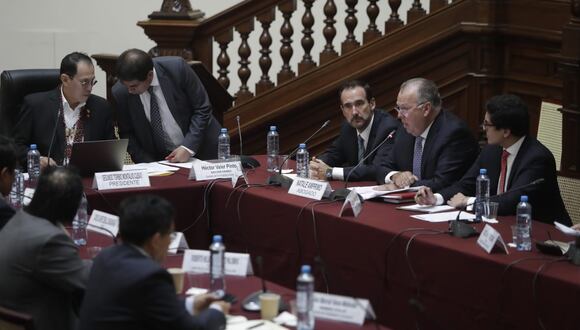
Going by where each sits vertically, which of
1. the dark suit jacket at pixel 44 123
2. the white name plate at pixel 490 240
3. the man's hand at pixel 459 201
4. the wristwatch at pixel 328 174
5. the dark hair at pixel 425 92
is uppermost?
the dark hair at pixel 425 92

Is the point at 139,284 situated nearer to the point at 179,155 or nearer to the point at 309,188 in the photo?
the point at 309,188

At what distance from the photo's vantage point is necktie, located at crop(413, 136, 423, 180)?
5.48 m

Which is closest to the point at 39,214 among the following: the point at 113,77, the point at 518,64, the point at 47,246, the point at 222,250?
the point at 47,246

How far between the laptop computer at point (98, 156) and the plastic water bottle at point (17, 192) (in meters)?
0.30

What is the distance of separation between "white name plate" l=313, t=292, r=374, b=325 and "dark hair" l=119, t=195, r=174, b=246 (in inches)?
20.0

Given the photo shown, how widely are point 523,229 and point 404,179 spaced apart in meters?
1.10

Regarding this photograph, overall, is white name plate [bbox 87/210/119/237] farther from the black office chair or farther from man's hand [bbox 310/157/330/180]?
the black office chair

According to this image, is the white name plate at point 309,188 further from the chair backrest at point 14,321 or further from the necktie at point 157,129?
the chair backrest at point 14,321

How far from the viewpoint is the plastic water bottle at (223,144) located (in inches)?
238

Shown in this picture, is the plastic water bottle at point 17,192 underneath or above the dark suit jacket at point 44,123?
underneath

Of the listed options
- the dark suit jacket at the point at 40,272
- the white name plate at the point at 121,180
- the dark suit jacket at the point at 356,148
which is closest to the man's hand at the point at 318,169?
the dark suit jacket at the point at 356,148

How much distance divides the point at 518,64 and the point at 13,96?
131 inches

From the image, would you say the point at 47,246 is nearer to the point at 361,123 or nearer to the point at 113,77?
the point at 361,123

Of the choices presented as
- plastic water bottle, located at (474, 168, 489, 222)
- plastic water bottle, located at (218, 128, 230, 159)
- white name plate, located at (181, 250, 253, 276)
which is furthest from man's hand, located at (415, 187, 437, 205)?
plastic water bottle, located at (218, 128, 230, 159)
